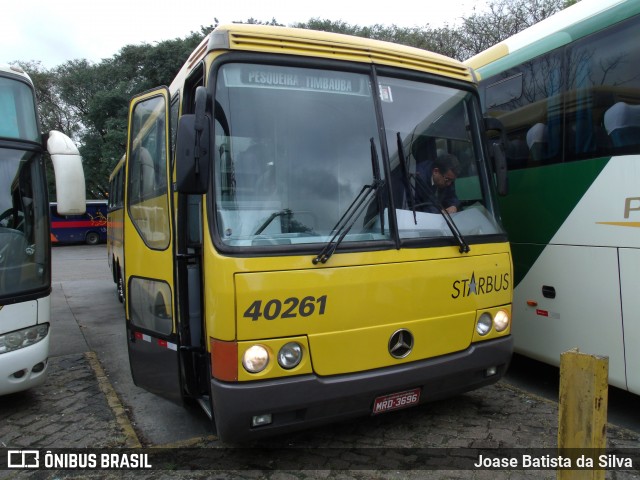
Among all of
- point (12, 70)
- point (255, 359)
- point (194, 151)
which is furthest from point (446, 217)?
point (12, 70)

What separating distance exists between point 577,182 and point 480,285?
151 centimetres

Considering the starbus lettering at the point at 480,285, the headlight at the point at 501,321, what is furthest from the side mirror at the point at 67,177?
the headlight at the point at 501,321

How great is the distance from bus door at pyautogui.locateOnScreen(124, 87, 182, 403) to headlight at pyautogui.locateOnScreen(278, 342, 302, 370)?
974 millimetres

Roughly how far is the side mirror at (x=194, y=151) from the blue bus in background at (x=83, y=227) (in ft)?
110

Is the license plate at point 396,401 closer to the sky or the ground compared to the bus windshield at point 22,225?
closer to the ground

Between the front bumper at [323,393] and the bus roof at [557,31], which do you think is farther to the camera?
the bus roof at [557,31]

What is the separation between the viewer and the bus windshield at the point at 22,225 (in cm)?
443

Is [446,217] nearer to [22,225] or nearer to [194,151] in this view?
[194,151]

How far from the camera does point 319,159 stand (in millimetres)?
3455

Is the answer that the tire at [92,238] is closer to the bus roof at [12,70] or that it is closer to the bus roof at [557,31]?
the bus roof at [12,70]

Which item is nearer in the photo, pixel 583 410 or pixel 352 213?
pixel 583 410

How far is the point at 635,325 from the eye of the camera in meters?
3.92

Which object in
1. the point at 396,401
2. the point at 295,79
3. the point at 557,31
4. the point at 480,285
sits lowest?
the point at 396,401

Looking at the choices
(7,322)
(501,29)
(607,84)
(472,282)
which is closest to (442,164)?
(472,282)
